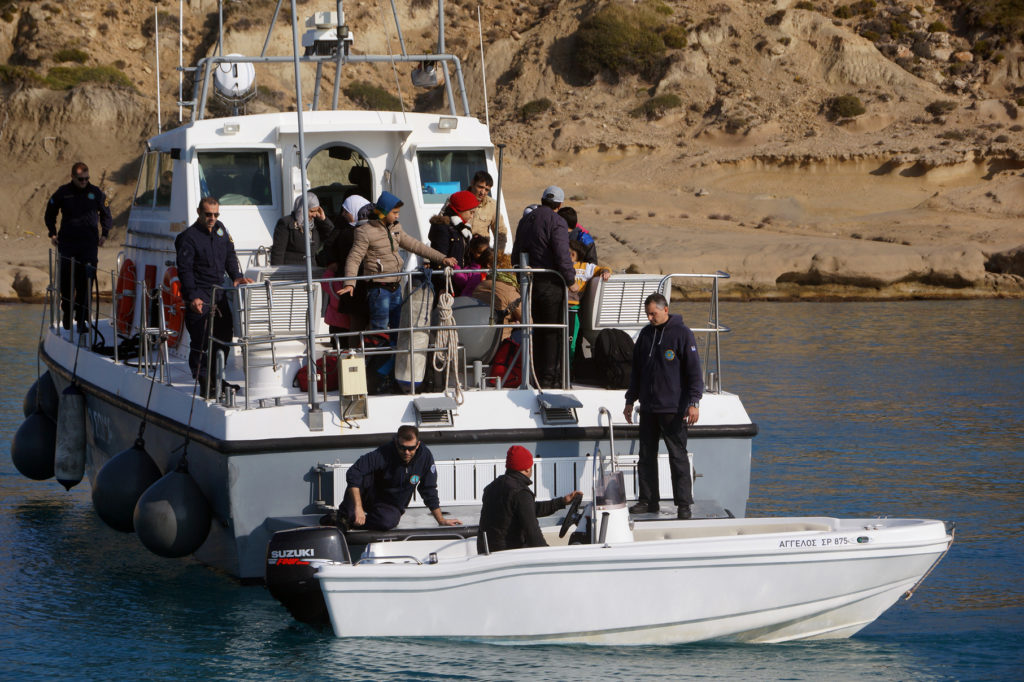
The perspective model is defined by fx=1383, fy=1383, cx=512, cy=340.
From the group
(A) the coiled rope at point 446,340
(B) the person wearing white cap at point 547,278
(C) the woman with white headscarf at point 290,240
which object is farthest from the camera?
(C) the woman with white headscarf at point 290,240

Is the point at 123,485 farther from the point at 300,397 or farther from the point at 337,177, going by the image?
the point at 337,177

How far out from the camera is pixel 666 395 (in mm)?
8281

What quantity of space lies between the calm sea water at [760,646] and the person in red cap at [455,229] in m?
2.64

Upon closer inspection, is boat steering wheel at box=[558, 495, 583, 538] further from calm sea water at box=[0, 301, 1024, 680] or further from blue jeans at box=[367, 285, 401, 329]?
blue jeans at box=[367, 285, 401, 329]

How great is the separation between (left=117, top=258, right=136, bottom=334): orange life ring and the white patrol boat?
15.9 inches

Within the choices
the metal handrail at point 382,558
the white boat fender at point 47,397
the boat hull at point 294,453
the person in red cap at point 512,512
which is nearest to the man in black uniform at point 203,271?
the boat hull at point 294,453

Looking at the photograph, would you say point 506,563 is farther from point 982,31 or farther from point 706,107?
point 982,31

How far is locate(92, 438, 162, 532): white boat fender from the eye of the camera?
9172 millimetres

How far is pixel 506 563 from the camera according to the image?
7.16 metres

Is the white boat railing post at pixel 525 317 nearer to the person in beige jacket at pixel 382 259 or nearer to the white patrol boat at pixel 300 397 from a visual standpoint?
the white patrol boat at pixel 300 397

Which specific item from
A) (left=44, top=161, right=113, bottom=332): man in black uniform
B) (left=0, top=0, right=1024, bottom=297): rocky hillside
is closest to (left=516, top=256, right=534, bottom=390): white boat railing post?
(left=44, top=161, right=113, bottom=332): man in black uniform

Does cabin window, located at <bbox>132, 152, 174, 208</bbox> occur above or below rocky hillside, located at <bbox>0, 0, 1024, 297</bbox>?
below

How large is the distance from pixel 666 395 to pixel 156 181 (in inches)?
220

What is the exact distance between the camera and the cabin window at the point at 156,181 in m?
11.5
